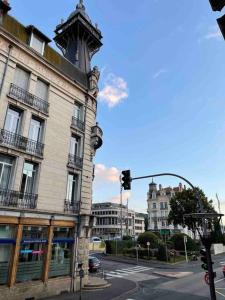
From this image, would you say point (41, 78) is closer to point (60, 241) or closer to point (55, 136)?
point (55, 136)

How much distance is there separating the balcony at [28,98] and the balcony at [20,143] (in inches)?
93.5

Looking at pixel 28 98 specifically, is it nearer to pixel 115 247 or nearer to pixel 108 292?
pixel 108 292

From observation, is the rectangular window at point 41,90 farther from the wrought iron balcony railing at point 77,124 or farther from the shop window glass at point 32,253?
the shop window glass at point 32,253

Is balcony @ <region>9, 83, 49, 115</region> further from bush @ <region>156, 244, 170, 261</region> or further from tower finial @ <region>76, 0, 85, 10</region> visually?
bush @ <region>156, 244, 170, 261</region>

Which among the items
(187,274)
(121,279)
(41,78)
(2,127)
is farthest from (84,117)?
(187,274)

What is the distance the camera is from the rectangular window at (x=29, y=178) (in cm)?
1569

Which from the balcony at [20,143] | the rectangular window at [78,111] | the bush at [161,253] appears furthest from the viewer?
the bush at [161,253]

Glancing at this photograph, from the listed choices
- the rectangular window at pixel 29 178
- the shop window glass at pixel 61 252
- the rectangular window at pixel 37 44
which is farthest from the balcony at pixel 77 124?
the shop window glass at pixel 61 252

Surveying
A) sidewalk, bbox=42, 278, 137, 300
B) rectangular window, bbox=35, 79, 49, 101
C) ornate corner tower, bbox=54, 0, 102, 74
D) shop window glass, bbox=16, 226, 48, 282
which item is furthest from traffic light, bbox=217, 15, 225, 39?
ornate corner tower, bbox=54, 0, 102, 74

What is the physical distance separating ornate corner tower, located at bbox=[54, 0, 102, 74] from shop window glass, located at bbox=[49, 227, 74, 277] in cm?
1571

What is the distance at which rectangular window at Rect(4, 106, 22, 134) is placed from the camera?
613 inches

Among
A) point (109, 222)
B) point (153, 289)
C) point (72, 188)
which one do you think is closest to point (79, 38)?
point (72, 188)

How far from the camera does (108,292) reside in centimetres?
1708

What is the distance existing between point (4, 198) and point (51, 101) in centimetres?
776
